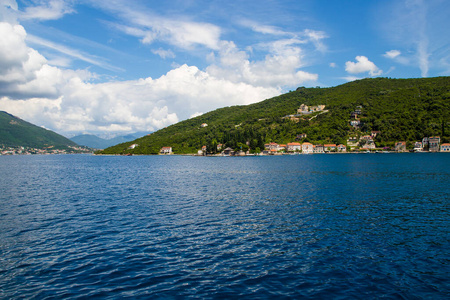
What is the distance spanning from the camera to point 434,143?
183250 millimetres

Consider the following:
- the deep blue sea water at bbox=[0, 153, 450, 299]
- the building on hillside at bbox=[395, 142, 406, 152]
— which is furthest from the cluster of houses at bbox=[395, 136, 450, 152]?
the deep blue sea water at bbox=[0, 153, 450, 299]

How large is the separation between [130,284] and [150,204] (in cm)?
2071

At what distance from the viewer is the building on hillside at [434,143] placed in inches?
7151

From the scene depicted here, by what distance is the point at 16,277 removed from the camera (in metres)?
14.8

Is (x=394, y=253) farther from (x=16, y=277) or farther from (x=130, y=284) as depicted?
(x=16, y=277)

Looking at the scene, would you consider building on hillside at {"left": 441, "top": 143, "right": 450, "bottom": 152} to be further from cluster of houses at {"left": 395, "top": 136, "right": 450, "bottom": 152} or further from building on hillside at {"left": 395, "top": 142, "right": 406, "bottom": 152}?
building on hillside at {"left": 395, "top": 142, "right": 406, "bottom": 152}

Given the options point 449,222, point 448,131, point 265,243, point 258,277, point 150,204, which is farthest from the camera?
point 448,131

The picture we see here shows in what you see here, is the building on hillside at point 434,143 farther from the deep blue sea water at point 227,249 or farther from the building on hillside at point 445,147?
the deep blue sea water at point 227,249

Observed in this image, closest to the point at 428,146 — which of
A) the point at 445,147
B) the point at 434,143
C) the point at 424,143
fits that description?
the point at 424,143

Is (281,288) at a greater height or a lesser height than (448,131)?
lesser

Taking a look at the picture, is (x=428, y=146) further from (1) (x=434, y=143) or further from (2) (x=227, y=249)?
(2) (x=227, y=249)

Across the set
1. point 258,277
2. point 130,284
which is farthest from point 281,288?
point 130,284

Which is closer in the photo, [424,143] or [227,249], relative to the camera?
[227,249]

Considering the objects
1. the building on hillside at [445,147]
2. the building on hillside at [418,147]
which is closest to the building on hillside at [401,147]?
the building on hillside at [418,147]
